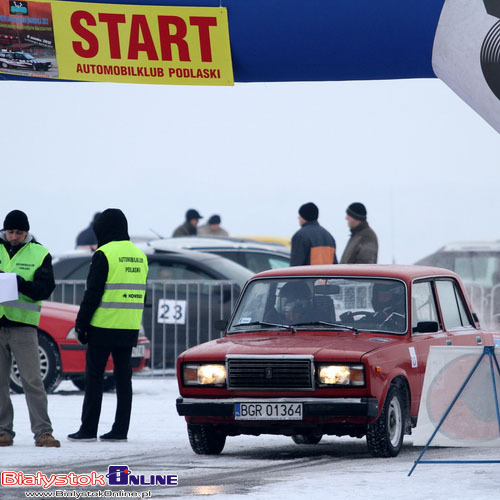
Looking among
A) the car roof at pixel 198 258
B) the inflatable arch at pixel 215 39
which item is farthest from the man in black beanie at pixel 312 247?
the inflatable arch at pixel 215 39

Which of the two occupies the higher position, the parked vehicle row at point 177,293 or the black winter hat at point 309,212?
the black winter hat at point 309,212

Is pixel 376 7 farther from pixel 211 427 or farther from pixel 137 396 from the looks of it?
pixel 137 396

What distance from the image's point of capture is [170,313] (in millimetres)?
20922

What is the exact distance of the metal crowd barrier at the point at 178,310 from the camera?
68.5 feet

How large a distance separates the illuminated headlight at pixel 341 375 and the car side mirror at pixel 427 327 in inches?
39.7

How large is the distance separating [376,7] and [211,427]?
367 cm

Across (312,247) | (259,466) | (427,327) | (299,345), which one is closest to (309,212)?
(312,247)

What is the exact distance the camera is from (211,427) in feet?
39.3

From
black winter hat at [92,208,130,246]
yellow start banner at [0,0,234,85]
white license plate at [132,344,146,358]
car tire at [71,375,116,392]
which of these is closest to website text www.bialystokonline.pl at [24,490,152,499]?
yellow start banner at [0,0,234,85]

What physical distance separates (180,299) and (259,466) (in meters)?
10.1

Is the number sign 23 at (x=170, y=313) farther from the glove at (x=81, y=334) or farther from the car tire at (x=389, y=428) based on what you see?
the car tire at (x=389, y=428)

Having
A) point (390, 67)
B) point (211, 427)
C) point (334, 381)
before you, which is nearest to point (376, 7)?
point (390, 67)

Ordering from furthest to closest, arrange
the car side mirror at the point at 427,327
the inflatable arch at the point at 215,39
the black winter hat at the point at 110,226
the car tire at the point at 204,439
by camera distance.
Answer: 1. the black winter hat at the point at 110,226
2. the car side mirror at the point at 427,327
3. the car tire at the point at 204,439
4. the inflatable arch at the point at 215,39

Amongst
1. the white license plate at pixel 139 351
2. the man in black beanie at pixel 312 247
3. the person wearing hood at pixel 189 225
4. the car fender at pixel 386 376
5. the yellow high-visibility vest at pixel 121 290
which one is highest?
the person wearing hood at pixel 189 225
